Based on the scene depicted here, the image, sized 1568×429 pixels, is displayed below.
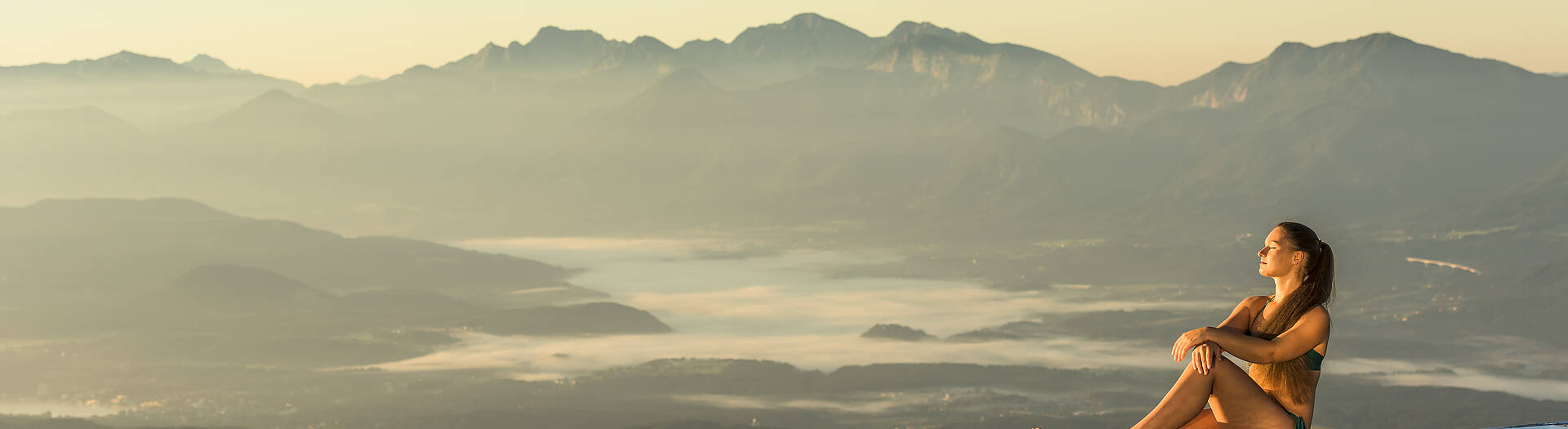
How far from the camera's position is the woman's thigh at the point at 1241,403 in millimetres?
8508

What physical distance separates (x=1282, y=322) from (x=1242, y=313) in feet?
1.17

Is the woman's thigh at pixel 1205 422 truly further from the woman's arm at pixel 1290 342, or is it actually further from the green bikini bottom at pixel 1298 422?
the woman's arm at pixel 1290 342

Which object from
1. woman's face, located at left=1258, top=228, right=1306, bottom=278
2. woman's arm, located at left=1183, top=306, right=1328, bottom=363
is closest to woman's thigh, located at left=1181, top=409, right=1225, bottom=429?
woman's arm, located at left=1183, top=306, right=1328, bottom=363

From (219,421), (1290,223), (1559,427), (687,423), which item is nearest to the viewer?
(1290,223)

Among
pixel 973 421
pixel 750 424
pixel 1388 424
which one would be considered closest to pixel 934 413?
pixel 973 421

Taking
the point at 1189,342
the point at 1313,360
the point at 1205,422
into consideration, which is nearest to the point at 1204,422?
the point at 1205,422

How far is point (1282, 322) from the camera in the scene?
8.65 meters

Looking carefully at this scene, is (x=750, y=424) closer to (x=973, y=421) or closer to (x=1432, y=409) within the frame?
(x=973, y=421)

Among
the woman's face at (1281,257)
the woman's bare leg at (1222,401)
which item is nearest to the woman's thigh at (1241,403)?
the woman's bare leg at (1222,401)

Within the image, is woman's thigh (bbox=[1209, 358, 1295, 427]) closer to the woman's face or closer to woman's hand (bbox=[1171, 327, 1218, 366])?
woman's hand (bbox=[1171, 327, 1218, 366])

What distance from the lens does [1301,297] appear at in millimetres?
8547

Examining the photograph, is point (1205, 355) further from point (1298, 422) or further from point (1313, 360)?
point (1298, 422)

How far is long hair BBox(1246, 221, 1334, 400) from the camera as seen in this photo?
8.52 meters

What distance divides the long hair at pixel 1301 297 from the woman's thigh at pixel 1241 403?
17 centimetres
